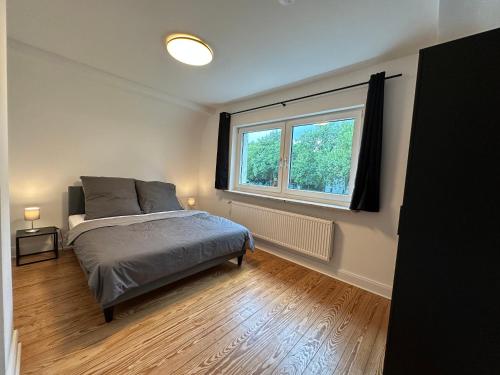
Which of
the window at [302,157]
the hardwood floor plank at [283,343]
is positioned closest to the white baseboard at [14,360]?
the hardwood floor plank at [283,343]

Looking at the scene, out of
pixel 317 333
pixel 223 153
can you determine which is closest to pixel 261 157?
pixel 223 153

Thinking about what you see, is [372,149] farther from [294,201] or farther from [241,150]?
[241,150]

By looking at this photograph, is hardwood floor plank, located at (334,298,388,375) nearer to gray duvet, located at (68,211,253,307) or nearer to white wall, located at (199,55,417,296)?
white wall, located at (199,55,417,296)

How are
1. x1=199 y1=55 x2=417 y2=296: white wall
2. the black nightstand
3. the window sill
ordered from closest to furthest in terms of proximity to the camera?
x1=199 y1=55 x2=417 y2=296: white wall
the black nightstand
the window sill

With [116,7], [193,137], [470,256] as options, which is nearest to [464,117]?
[470,256]

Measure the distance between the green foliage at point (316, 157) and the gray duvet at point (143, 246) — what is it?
1083 mm

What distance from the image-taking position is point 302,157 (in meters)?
2.83

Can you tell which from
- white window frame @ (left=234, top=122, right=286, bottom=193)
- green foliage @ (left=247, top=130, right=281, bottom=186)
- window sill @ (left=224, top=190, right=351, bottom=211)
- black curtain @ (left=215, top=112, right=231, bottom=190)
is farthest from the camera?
black curtain @ (left=215, top=112, right=231, bottom=190)

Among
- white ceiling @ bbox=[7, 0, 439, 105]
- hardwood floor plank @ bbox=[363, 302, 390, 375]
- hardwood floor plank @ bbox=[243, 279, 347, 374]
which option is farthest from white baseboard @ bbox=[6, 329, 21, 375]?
white ceiling @ bbox=[7, 0, 439, 105]

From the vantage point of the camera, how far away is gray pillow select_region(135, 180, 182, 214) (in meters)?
2.87

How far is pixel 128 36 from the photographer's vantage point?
1.83 m

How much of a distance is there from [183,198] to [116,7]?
291 cm

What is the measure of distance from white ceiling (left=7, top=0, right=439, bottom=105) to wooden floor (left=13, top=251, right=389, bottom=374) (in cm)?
226

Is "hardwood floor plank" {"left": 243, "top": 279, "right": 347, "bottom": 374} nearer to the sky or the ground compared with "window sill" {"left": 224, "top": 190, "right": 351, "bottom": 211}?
nearer to the ground
